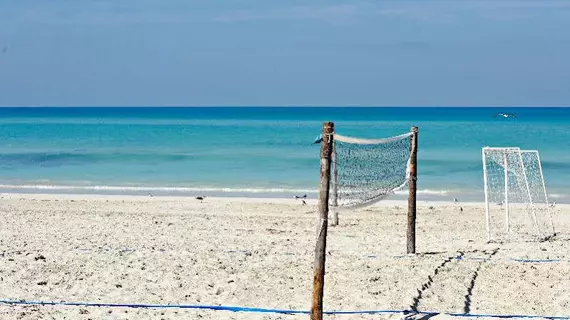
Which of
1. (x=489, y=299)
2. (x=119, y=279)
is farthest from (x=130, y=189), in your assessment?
(x=489, y=299)

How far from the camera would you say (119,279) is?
27.8 ft

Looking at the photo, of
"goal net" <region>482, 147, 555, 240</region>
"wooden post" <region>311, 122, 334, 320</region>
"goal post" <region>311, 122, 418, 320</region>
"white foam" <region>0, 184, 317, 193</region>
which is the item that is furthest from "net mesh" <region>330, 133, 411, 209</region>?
"white foam" <region>0, 184, 317, 193</region>

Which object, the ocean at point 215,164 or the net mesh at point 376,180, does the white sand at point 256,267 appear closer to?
the net mesh at point 376,180

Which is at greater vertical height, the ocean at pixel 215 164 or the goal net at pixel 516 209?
the ocean at pixel 215 164

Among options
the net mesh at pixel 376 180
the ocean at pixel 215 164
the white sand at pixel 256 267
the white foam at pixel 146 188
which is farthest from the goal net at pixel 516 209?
the white foam at pixel 146 188

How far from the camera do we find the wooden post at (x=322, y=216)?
668 centimetres

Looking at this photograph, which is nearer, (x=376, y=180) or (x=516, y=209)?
(x=376, y=180)

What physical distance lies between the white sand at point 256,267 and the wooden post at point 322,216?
516 mm

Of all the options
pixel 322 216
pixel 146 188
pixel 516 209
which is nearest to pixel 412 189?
pixel 322 216

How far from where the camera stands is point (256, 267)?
9.09 m

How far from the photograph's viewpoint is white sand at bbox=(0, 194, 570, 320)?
7742 mm

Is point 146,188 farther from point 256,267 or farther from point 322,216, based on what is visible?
point 322,216

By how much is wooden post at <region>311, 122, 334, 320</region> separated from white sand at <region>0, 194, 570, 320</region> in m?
0.52

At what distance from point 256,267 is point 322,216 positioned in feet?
8.17
